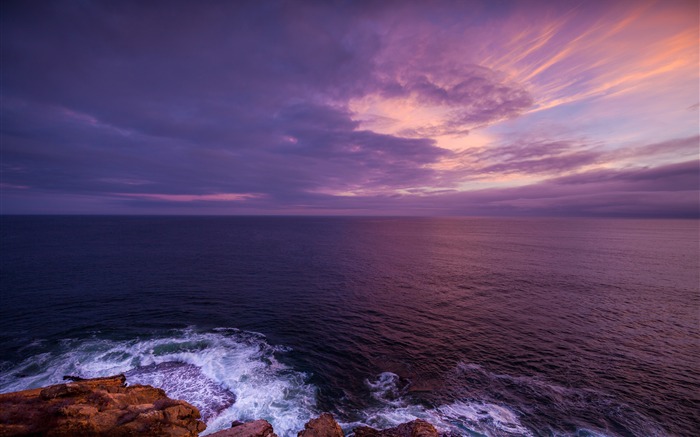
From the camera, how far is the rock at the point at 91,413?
13711mm

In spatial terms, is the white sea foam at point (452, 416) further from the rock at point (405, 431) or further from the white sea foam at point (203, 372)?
the white sea foam at point (203, 372)

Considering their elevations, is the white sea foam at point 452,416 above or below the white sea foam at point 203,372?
below

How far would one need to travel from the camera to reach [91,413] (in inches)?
575

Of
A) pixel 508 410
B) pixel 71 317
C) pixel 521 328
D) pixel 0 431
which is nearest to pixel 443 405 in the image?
pixel 508 410

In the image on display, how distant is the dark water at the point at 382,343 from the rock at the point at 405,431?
1.68 meters

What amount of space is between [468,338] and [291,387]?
73.3 feet

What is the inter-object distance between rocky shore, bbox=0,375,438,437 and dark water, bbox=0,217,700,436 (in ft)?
10.1

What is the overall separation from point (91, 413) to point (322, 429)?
521 inches

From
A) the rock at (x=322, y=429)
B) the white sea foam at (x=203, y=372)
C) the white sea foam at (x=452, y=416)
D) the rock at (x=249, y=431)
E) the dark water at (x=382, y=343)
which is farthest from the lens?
the dark water at (x=382, y=343)

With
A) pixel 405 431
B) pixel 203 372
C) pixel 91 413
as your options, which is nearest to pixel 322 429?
pixel 405 431

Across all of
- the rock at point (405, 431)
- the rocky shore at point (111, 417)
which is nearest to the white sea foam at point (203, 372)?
the rocky shore at point (111, 417)

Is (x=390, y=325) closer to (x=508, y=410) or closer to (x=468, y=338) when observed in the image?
(x=468, y=338)

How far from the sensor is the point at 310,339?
1286 inches

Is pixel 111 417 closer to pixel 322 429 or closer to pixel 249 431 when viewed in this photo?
pixel 249 431
